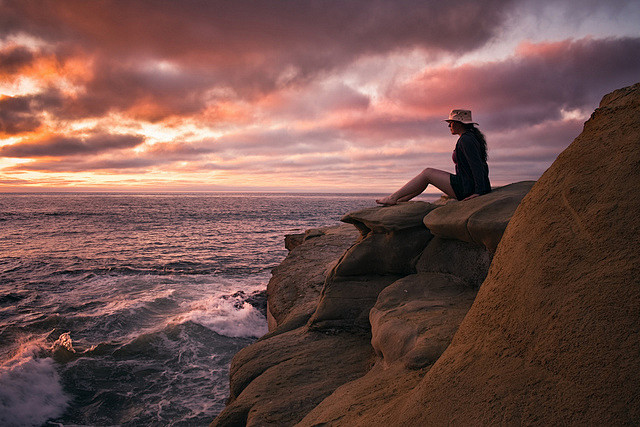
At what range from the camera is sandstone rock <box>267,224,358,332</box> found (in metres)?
7.68

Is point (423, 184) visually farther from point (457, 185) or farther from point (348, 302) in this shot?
point (348, 302)

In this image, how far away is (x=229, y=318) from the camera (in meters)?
12.0

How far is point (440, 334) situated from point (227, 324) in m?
9.20

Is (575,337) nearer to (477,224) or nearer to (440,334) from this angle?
(440,334)

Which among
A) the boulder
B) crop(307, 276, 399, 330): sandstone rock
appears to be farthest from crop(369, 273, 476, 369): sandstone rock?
crop(307, 276, 399, 330): sandstone rock

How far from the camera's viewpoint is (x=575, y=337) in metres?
2.03

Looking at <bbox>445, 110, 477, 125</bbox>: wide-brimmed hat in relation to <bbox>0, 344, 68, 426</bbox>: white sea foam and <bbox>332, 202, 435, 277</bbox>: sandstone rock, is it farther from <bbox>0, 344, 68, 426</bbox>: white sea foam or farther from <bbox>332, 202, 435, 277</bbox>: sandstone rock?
<bbox>0, 344, 68, 426</bbox>: white sea foam

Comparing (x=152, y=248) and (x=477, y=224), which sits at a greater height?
(x=477, y=224)

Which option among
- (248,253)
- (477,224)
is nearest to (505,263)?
(477,224)

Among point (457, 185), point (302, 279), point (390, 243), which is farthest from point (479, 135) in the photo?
point (302, 279)

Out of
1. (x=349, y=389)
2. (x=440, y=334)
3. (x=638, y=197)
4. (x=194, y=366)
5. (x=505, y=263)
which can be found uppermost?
(x=638, y=197)

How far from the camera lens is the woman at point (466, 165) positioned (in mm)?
5676

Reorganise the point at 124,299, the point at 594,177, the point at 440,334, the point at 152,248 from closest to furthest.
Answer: the point at 594,177 → the point at 440,334 → the point at 124,299 → the point at 152,248

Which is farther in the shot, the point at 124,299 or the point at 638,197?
the point at 124,299
